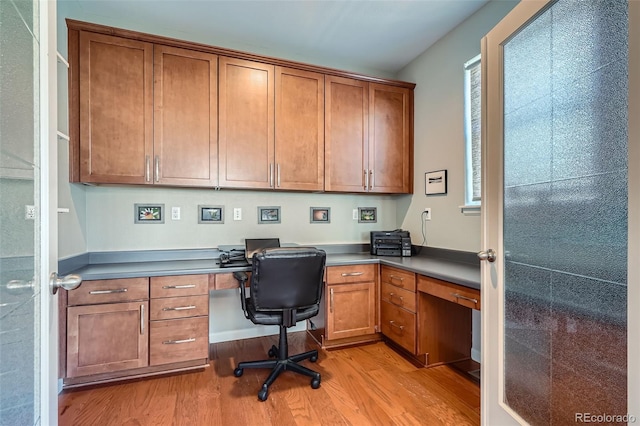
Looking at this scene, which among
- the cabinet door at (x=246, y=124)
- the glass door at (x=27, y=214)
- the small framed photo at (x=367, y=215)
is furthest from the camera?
the small framed photo at (x=367, y=215)

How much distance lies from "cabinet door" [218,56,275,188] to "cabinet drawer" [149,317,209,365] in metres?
1.12

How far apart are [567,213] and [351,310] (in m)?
Result: 1.86

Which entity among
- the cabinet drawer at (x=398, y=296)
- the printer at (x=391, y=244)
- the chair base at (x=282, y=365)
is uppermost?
the printer at (x=391, y=244)

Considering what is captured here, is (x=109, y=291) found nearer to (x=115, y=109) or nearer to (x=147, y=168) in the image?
(x=147, y=168)

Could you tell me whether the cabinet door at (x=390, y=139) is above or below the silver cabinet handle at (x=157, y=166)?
above

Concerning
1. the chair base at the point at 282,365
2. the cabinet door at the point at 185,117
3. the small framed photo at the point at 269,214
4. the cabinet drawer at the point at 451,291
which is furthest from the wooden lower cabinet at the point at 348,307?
the cabinet door at the point at 185,117

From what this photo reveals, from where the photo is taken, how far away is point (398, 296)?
2.49 m

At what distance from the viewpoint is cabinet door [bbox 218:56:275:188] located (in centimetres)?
251

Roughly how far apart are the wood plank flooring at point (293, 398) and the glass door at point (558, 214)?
1.59ft

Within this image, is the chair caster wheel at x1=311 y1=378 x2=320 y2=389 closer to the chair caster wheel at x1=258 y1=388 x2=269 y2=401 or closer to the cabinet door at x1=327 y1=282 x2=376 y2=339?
the chair caster wheel at x1=258 y1=388 x2=269 y2=401

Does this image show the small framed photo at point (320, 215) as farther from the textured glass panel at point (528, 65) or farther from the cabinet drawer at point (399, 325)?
the textured glass panel at point (528, 65)

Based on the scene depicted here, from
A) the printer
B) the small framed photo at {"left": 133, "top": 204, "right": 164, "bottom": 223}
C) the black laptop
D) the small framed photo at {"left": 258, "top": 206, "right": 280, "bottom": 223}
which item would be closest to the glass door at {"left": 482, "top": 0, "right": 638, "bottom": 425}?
the printer

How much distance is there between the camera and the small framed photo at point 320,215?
3.12 metres

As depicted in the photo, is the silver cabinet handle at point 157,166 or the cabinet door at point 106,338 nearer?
the cabinet door at point 106,338
